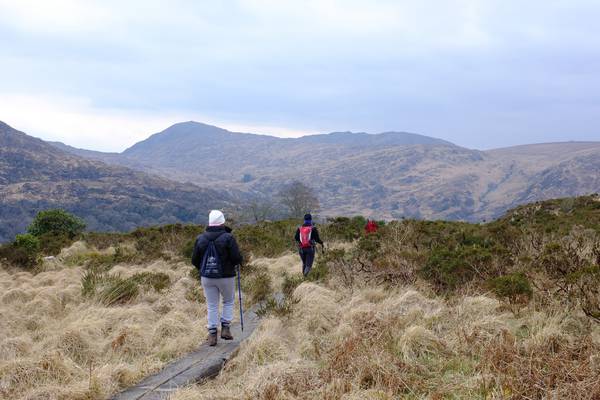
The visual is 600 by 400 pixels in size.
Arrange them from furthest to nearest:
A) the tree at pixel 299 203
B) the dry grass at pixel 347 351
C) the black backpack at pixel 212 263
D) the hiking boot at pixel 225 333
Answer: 1. the tree at pixel 299 203
2. the hiking boot at pixel 225 333
3. the black backpack at pixel 212 263
4. the dry grass at pixel 347 351

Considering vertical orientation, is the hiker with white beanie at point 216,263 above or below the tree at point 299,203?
above

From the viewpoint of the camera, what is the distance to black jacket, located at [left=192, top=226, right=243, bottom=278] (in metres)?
6.66

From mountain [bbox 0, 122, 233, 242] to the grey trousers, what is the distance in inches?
4277

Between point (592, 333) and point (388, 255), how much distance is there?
5195 millimetres

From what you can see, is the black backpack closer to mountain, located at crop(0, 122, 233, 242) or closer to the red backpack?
the red backpack

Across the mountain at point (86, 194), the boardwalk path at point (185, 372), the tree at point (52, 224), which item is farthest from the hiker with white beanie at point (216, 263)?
the mountain at point (86, 194)

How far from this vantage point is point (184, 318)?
8141mm

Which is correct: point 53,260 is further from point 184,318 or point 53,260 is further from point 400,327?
point 400,327

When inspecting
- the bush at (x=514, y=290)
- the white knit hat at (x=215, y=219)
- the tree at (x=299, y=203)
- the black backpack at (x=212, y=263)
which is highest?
the white knit hat at (x=215, y=219)

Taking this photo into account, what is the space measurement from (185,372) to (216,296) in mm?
1399

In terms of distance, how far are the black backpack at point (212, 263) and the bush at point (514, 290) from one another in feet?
12.4

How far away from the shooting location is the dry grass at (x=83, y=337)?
17.5 ft

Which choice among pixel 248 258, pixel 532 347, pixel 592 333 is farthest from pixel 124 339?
pixel 248 258

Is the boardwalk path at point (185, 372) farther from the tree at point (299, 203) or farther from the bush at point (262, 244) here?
the tree at point (299, 203)
